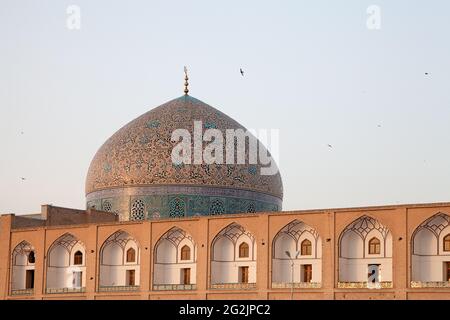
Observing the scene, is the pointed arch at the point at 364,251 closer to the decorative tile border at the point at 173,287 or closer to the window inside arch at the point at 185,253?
the decorative tile border at the point at 173,287

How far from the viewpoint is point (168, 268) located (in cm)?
4022

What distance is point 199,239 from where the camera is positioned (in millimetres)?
38906

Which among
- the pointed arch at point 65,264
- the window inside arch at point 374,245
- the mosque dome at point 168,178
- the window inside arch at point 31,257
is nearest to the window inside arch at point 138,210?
the mosque dome at point 168,178

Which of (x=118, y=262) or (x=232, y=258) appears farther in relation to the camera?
(x=118, y=262)

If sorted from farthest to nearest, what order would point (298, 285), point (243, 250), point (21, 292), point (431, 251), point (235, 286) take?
point (21, 292), point (243, 250), point (235, 286), point (298, 285), point (431, 251)

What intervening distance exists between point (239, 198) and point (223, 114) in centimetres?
368

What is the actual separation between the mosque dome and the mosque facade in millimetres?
49

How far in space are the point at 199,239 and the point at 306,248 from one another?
3.78 meters

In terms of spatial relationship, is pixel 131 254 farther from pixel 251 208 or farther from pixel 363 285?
pixel 363 285

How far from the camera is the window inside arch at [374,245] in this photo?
119 ft

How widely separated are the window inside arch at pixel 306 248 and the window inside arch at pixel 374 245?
6.91 ft

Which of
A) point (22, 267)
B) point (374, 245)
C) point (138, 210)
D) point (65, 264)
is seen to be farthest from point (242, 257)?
point (22, 267)
